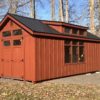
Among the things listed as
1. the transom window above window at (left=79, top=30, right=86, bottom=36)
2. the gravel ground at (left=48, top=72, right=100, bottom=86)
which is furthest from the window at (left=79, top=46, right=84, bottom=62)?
the gravel ground at (left=48, top=72, right=100, bottom=86)

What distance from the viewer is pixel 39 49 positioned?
16.8 metres

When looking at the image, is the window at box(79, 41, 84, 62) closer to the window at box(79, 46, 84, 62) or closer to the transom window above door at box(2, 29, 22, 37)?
the window at box(79, 46, 84, 62)

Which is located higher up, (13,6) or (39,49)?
(13,6)

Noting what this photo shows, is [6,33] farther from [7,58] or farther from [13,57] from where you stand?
[13,57]

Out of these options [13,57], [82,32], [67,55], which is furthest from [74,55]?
[13,57]

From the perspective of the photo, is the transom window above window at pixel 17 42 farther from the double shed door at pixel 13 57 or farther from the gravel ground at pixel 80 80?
the gravel ground at pixel 80 80

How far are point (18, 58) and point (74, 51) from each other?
4.37 meters

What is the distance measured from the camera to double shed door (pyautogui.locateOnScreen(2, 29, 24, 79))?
17.5 meters

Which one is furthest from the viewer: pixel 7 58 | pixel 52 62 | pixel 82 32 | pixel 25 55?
pixel 82 32

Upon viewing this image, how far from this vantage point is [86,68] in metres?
21.5

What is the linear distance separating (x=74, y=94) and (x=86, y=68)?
9304 mm

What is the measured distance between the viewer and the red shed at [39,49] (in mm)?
16766

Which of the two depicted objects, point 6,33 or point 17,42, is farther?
point 6,33

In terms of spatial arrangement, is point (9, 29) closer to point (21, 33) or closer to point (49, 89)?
point (21, 33)
